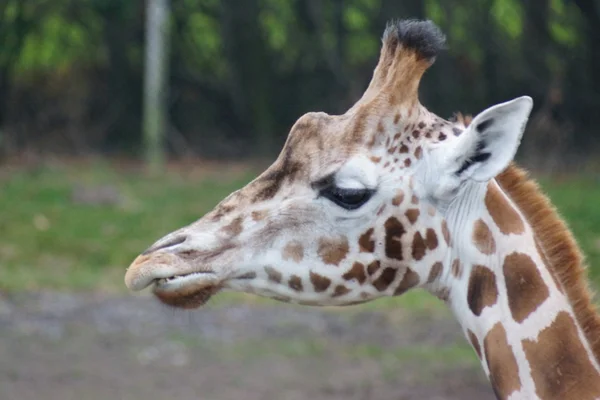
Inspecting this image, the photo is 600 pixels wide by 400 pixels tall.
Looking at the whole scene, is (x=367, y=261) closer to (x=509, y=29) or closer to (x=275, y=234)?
(x=275, y=234)

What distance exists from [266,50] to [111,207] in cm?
350

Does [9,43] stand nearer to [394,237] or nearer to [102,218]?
[102,218]

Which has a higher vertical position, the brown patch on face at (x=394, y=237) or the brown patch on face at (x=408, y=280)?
the brown patch on face at (x=394, y=237)

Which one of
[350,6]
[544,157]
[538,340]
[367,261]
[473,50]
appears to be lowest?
[538,340]

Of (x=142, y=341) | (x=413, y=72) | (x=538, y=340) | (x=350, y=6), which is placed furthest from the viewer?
(x=350, y=6)

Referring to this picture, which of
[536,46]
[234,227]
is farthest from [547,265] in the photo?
[536,46]

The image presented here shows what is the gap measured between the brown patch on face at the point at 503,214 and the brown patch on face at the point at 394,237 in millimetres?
262

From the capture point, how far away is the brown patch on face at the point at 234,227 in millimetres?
3156

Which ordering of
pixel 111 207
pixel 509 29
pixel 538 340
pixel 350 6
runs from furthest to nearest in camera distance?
pixel 350 6
pixel 509 29
pixel 111 207
pixel 538 340

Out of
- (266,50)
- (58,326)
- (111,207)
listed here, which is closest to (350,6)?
(266,50)

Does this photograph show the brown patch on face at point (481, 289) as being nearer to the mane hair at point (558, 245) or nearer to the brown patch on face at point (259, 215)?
the mane hair at point (558, 245)

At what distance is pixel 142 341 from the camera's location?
341 inches

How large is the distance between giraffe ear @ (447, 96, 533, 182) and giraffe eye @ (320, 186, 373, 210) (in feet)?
0.94

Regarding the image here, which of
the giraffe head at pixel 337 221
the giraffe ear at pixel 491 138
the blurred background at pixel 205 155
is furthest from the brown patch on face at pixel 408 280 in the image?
the blurred background at pixel 205 155
